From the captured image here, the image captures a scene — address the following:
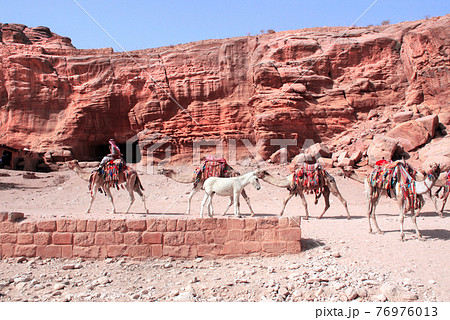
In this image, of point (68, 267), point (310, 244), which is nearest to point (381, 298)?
point (310, 244)

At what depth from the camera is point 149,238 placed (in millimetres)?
6020

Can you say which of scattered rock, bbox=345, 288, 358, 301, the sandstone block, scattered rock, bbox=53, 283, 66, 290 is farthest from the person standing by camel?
the sandstone block

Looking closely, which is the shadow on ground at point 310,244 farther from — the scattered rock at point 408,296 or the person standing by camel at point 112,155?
the person standing by camel at point 112,155

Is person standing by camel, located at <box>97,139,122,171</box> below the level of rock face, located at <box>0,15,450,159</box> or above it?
below

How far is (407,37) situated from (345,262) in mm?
19835

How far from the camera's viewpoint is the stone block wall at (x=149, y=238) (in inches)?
235

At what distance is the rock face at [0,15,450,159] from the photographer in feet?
67.1

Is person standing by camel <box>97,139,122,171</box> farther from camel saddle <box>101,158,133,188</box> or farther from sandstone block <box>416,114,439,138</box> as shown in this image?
sandstone block <box>416,114,439,138</box>

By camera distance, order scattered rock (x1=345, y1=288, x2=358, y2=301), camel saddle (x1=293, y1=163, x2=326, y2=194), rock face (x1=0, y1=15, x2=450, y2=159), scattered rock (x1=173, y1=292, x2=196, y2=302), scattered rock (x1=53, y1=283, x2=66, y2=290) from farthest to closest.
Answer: rock face (x1=0, y1=15, x2=450, y2=159) < camel saddle (x1=293, y1=163, x2=326, y2=194) < scattered rock (x1=53, y1=283, x2=66, y2=290) < scattered rock (x1=173, y1=292, x2=196, y2=302) < scattered rock (x1=345, y1=288, x2=358, y2=301)

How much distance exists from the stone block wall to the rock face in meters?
14.8

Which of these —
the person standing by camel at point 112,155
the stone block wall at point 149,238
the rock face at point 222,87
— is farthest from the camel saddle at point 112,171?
the rock face at point 222,87

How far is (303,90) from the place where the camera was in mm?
20844

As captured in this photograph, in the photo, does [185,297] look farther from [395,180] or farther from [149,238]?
[395,180]

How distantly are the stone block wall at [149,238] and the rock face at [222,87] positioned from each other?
14.8m
